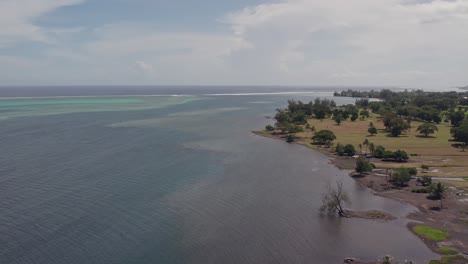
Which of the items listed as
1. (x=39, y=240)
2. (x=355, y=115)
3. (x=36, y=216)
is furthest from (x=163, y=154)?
(x=355, y=115)

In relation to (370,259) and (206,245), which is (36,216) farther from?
(370,259)

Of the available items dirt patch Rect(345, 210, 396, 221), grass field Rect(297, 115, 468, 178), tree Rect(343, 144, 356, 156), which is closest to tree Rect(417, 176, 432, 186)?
grass field Rect(297, 115, 468, 178)

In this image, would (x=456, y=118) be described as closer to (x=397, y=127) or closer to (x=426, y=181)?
(x=397, y=127)

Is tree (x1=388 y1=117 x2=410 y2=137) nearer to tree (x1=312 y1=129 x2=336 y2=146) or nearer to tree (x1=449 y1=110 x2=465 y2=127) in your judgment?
tree (x1=312 y1=129 x2=336 y2=146)

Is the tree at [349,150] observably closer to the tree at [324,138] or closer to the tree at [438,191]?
the tree at [324,138]

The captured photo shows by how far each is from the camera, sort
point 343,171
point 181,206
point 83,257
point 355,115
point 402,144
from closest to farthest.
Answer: point 83,257 < point 181,206 < point 343,171 < point 402,144 < point 355,115

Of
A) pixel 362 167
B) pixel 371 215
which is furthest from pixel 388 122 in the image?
pixel 371 215

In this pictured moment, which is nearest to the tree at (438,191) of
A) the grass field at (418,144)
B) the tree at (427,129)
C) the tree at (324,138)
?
the grass field at (418,144)
